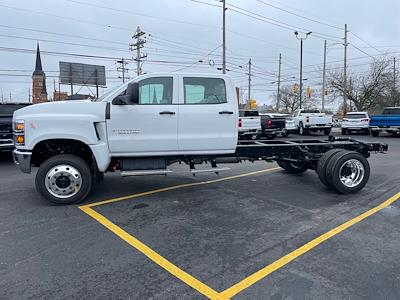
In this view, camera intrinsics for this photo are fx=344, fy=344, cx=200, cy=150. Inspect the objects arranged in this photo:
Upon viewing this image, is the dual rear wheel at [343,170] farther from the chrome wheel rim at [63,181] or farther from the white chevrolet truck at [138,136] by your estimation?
the chrome wheel rim at [63,181]

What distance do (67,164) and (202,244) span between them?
2830mm

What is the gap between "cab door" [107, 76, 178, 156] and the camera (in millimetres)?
5812

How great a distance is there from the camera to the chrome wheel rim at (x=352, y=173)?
676cm

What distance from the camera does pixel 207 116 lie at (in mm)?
6145

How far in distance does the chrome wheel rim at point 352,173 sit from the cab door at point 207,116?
90.4 inches

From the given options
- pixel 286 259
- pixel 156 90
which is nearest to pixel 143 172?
pixel 156 90

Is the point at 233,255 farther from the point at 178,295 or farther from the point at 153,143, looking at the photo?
the point at 153,143

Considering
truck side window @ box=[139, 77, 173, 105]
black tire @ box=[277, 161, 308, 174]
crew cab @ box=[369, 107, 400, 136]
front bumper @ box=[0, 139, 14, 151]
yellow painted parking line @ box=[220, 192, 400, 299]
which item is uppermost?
truck side window @ box=[139, 77, 173, 105]

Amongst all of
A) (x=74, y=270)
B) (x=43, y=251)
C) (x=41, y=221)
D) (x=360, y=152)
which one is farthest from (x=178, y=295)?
(x=360, y=152)

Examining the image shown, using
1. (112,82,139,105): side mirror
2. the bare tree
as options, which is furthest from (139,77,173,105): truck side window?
the bare tree

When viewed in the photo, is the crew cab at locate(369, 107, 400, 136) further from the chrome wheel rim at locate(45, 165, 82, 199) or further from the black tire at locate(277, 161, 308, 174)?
the chrome wheel rim at locate(45, 165, 82, 199)

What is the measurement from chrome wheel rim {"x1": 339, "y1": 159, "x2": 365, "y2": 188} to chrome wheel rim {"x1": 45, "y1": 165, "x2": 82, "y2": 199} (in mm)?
4940

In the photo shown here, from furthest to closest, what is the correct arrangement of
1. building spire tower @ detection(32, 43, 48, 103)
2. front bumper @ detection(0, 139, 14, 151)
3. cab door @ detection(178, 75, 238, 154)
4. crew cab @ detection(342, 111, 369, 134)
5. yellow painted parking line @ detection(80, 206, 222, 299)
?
building spire tower @ detection(32, 43, 48, 103) → crew cab @ detection(342, 111, 369, 134) → front bumper @ detection(0, 139, 14, 151) → cab door @ detection(178, 75, 238, 154) → yellow painted parking line @ detection(80, 206, 222, 299)

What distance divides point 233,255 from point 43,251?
2.21 metres
